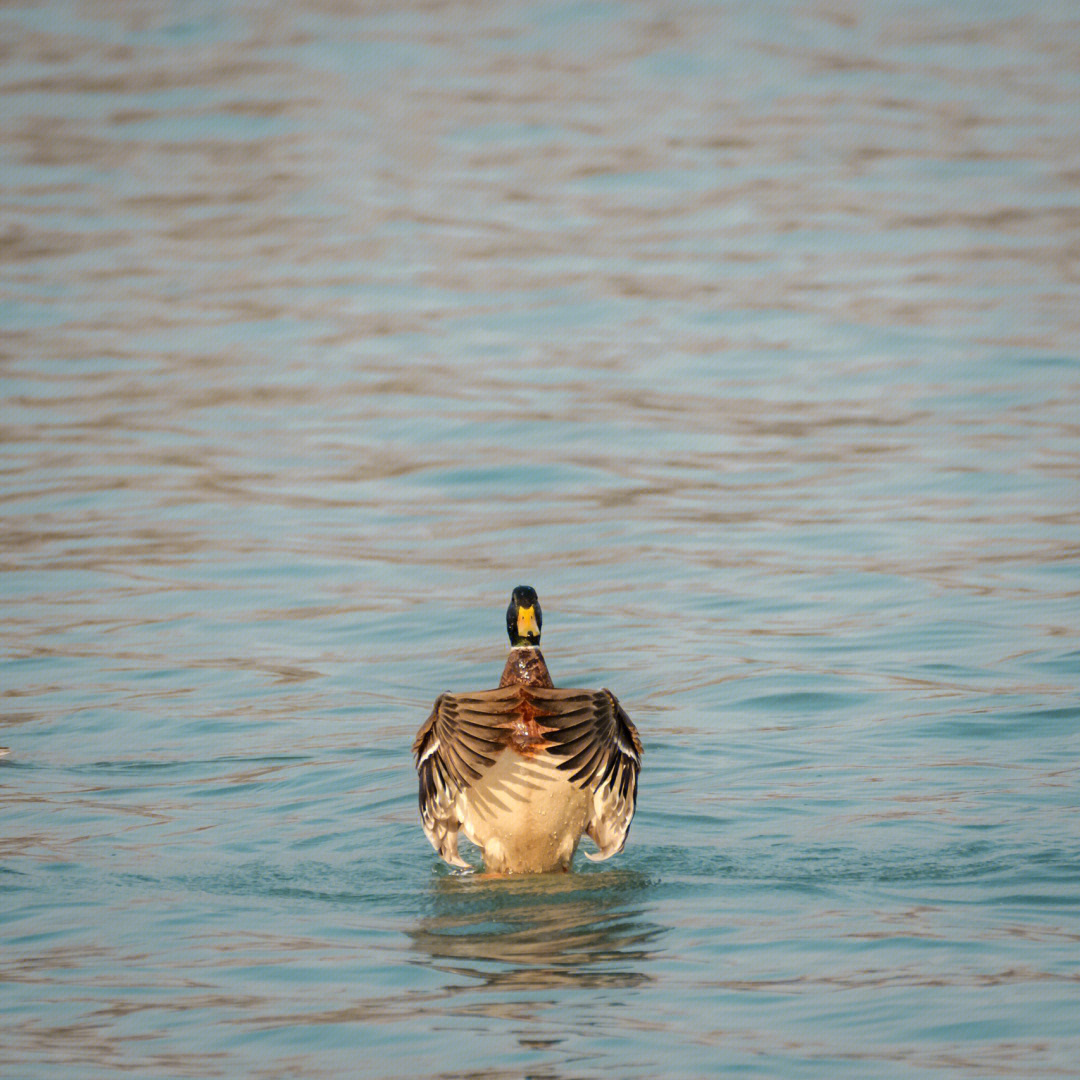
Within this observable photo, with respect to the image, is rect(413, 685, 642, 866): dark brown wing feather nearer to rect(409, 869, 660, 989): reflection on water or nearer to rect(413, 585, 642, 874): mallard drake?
rect(413, 585, 642, 874): mallard drake

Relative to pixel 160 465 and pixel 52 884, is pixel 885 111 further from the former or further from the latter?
pixel 52 884

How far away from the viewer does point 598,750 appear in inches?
332

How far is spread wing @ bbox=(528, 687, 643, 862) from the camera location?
8.21m

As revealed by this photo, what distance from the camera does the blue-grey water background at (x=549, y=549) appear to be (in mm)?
7434

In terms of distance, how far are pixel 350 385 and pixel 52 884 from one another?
524 inches

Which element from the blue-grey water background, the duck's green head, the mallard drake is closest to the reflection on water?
the blue-grey water background

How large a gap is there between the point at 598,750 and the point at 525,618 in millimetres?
704

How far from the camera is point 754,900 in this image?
8383mm

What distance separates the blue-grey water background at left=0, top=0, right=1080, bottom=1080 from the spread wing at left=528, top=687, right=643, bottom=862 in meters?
0.29

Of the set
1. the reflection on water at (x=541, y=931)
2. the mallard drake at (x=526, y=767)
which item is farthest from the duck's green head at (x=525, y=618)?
the reflection on water at (x=541, y=931)

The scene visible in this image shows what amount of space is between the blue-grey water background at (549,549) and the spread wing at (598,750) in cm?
29

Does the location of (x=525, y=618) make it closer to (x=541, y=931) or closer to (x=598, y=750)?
(x=598, y=750)

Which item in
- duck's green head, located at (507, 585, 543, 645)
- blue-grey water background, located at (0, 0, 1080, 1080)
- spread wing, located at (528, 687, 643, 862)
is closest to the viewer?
blue-grey water background, located at (0, 0, 1080, 1080)

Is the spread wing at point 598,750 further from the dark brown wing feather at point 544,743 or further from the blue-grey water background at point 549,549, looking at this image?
the blue-grey water background at point 549,549
